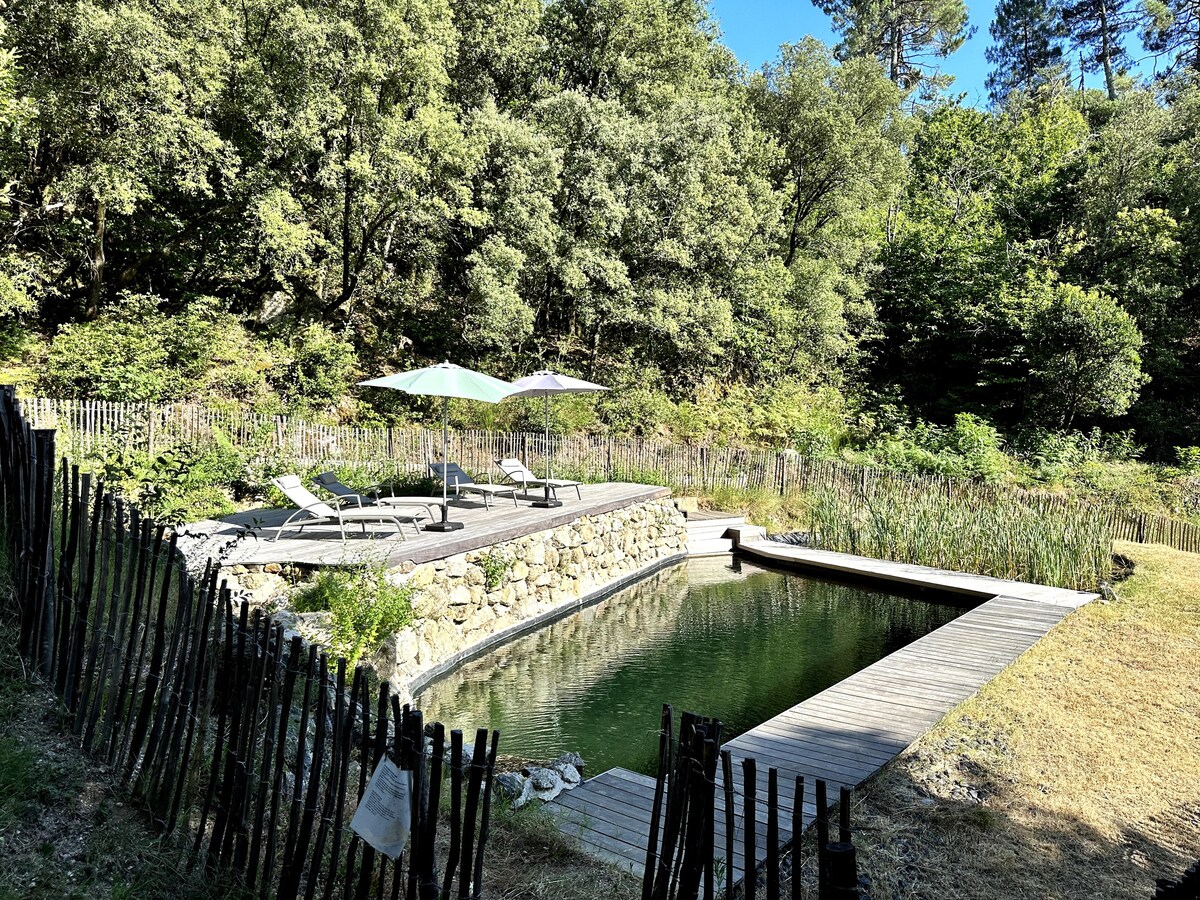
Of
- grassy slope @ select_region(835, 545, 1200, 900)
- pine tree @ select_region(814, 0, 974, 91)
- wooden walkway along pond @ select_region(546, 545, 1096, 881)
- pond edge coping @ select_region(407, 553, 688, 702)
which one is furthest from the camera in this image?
pine tree @ select_region(814, 0, 974, 91)

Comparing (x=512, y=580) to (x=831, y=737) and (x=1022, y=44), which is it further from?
(x=1022, y=44)

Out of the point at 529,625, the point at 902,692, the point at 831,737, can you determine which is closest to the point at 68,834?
the point at 831,737

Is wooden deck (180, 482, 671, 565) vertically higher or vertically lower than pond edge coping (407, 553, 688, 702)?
higher

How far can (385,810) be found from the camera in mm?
1955

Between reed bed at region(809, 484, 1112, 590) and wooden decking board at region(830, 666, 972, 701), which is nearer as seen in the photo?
wooden decking board at region(830, 666, 972, 701)

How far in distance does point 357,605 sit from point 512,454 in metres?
7.87

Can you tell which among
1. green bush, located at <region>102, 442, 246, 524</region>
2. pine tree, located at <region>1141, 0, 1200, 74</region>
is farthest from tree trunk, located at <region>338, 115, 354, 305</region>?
pine tree, located at <region>1141, 0, 1200, 74</region>

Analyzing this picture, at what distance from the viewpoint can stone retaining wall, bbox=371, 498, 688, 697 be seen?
21.0 feet

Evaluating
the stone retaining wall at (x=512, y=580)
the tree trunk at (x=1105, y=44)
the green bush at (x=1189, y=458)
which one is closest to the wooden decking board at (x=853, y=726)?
the stone retaining wall at (x=512, y=580)

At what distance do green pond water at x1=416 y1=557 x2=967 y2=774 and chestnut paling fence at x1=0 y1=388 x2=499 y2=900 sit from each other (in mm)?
2515

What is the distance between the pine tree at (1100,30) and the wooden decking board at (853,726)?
32.7m

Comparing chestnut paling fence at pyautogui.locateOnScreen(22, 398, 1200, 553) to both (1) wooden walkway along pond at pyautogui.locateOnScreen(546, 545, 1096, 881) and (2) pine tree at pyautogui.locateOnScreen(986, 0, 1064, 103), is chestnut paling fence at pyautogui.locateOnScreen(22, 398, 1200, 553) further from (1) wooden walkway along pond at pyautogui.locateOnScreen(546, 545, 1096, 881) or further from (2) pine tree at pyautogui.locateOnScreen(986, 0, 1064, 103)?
(2) pine tree at pyautogui.locateOnScreen(986, 0, 1064, 103)

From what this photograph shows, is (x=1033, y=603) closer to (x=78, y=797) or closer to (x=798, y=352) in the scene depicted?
(x=78, y=797)

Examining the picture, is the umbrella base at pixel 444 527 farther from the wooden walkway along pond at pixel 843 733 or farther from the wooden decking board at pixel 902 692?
the wooden decking board at pixel 902 692
